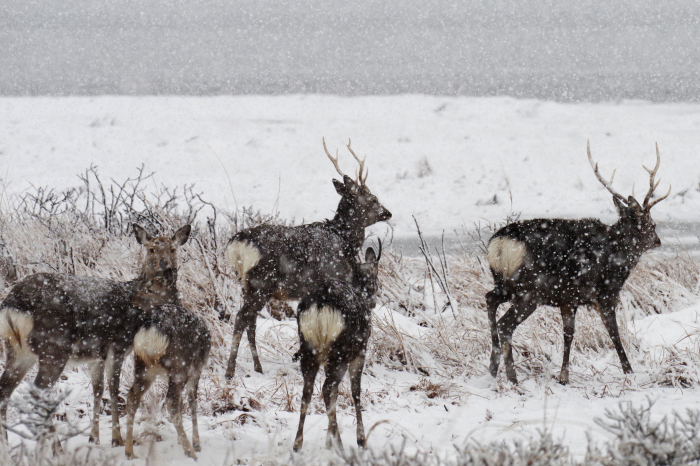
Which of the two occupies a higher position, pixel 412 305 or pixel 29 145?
pixel 29 145

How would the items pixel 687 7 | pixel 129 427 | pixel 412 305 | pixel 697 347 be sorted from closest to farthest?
pixel 129 427 < pixel 697 347 < pixel 412 305 < pixel 687 7

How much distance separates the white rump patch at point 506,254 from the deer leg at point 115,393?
9.17ft

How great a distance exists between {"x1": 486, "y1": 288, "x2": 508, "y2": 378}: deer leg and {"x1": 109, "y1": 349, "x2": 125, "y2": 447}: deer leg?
113 inches

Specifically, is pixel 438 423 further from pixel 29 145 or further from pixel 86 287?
pixel 29 145

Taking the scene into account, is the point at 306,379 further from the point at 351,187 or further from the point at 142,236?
the point at 351,187

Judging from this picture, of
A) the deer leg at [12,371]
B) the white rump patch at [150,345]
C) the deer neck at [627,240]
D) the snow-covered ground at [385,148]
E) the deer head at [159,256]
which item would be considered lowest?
the deer leg at [12,371]

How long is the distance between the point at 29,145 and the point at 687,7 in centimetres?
2318

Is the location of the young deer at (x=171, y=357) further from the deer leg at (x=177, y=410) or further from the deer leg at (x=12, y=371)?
the deer leg at (x=12, y=371)

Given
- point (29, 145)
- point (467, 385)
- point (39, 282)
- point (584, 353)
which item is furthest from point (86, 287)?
point (29, 145)

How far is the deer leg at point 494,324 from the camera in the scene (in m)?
5.81

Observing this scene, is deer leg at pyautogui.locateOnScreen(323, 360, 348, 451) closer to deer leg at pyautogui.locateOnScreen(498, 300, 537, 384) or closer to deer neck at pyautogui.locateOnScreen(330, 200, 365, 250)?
deer leg at pyautogui.locateOnScreen(498, 300, 537, 384)

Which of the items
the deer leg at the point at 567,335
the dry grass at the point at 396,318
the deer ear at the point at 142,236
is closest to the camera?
the deer ear at the point at 142,236

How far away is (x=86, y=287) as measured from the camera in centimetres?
428

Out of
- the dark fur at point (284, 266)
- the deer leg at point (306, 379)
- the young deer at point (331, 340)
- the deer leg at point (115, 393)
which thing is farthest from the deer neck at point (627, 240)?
the deer leg at point (115, 393)
